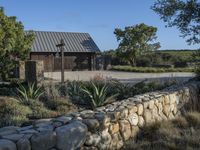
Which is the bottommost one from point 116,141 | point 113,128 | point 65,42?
point 116,141

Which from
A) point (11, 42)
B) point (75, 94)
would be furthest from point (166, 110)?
point (11, 42)

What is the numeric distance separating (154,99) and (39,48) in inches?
1306

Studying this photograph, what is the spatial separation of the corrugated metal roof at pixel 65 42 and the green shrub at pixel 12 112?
3146 centimetres

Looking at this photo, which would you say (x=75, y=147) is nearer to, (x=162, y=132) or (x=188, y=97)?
(x=162, y=132)

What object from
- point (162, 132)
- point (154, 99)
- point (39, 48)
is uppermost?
point (39, 48)

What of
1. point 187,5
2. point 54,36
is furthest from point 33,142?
point 54,36

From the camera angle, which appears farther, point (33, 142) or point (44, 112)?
point (44, 112)

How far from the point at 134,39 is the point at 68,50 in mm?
8391

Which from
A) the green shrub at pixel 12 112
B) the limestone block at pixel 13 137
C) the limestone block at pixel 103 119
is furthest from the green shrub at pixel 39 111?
the limestone block at pixel 13 137

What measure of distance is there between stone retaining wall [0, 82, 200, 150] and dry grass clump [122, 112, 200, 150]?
0.23 meters

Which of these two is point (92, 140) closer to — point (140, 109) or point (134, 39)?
point (140, 109)

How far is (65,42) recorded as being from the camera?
43.1 m

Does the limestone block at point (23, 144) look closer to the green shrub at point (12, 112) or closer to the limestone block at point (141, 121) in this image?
the green shrub at point (12, 112)

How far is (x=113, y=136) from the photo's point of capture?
23.1 ft
